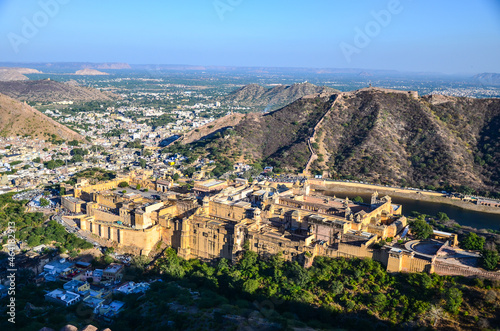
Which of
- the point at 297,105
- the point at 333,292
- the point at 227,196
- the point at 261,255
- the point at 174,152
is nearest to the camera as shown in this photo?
the point at 333,292

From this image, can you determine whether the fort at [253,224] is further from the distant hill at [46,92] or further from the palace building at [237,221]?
the distant hill at [46,92]

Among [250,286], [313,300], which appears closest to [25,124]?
[250,286]

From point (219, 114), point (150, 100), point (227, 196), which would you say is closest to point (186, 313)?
point (227, 196)

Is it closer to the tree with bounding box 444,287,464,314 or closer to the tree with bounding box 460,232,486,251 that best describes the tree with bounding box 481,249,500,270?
the tree with bounding box 460,232,486,251

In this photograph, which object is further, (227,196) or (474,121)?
(474,121)

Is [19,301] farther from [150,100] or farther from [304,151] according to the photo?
[150,100]

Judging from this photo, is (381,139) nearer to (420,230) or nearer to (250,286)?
(420,230)
